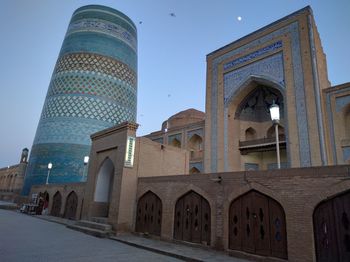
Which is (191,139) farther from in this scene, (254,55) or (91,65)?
(91,65)

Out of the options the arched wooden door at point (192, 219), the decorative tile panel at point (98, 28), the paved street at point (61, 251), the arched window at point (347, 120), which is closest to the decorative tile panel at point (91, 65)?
the decorative tile panel at point (98, 28)

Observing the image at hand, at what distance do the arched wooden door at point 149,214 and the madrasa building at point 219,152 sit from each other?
0.05 metres

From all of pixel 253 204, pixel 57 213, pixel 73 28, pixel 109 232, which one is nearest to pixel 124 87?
pixel 73 28

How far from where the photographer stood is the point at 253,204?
5559 mm

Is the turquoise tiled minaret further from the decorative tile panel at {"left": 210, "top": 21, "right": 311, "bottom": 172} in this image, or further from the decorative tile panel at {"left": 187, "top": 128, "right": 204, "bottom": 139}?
the decorative tile panel at {"left": 210, "top": 21, "right": 311, "bottom": 172}

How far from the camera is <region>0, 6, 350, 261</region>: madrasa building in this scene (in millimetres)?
4918

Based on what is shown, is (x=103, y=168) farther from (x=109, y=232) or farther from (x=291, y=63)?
(x=291, y=63)

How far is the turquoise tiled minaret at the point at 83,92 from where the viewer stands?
16828 millimetres

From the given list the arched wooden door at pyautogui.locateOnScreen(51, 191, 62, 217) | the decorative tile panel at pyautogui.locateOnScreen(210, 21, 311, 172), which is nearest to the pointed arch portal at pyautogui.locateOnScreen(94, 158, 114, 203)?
the arched wooden door at pyautogui.locateOnScreen(51, 191, 62, 217)

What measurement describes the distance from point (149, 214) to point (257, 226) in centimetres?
379

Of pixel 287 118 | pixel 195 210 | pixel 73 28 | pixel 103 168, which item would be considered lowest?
pixel 195 210

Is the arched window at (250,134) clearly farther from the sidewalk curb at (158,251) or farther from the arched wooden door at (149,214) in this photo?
the sidewalk curb at (158,251)

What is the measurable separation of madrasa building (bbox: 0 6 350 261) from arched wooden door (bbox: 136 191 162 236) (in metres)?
0.05

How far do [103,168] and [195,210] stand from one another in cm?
516
